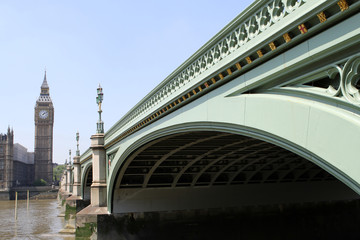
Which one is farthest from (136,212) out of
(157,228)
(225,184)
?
(225,184)

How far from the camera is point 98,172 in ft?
66.4

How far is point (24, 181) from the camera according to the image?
11994 cm

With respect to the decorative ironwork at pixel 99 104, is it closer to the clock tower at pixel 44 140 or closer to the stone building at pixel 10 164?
the stone building at pixel 10 164

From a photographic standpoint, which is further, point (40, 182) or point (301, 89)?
point (40, 182)

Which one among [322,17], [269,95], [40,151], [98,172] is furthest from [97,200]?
[40,151]

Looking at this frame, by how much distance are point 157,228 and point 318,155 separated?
1515 centimetres

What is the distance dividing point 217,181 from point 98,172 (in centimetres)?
Result: 542

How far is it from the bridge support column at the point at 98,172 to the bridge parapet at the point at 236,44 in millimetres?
9558

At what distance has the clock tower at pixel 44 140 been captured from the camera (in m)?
123

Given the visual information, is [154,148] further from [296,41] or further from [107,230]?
[296,41]

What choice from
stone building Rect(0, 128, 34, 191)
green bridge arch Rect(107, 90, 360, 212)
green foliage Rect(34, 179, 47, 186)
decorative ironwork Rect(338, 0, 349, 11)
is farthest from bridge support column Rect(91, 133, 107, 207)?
green foliage Rect(34, 179, 47, 186)

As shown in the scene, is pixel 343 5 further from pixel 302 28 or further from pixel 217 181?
pixel 217 181

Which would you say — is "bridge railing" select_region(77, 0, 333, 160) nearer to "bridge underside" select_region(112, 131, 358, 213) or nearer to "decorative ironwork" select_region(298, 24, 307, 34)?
"decorative ironwork" select_region(298, 24, 307, 34)

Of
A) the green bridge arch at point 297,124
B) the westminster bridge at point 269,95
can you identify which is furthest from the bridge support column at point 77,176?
the green bridge arch at point 297,124
